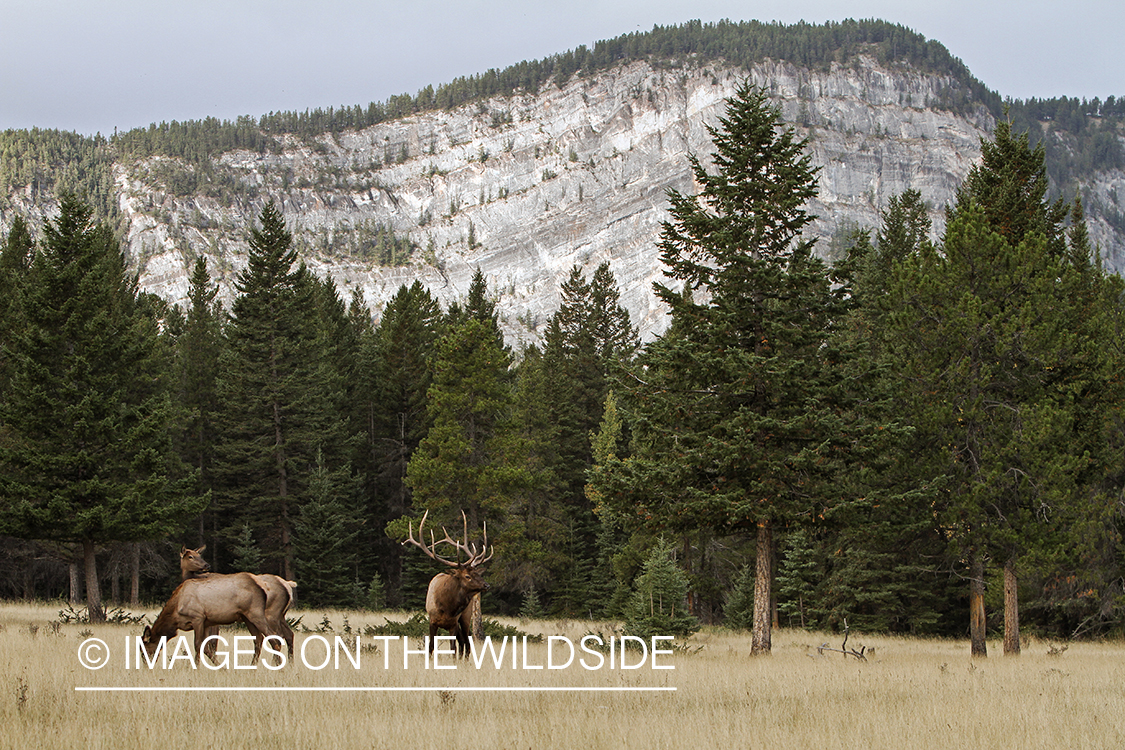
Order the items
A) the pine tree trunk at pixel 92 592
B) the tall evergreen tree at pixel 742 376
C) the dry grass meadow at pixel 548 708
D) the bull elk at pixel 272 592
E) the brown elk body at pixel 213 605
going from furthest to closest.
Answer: the pine tree trunk at pixel 92 592, the tall evergreen tree at pixel 742 376, the bull elk at pixel 272 592, the brown elk body at pixel 213 605, the dry grass meadow at pixel 548 708

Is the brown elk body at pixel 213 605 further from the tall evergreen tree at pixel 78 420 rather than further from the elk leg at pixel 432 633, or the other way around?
the tall evergreen tree at pixel 78 420

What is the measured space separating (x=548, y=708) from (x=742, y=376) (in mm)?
8827

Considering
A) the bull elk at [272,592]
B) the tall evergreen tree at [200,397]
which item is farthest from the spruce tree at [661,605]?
the tall evergreen tree at [200,397]

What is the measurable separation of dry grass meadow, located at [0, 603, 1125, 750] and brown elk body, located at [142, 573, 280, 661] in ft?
1.84

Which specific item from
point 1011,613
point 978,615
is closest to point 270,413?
point 978,615

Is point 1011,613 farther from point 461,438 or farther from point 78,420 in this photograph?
point 78,420

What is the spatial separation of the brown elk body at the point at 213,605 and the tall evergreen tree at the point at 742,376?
7.03m

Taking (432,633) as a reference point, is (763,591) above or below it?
below

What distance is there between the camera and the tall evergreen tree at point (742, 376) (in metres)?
16.2

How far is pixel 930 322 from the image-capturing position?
1980 centimetres

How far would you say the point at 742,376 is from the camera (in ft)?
54.0

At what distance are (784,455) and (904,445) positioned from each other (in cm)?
387

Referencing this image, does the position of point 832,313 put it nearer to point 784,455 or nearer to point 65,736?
point 784,455

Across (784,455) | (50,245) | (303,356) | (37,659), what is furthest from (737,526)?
(303,356)
